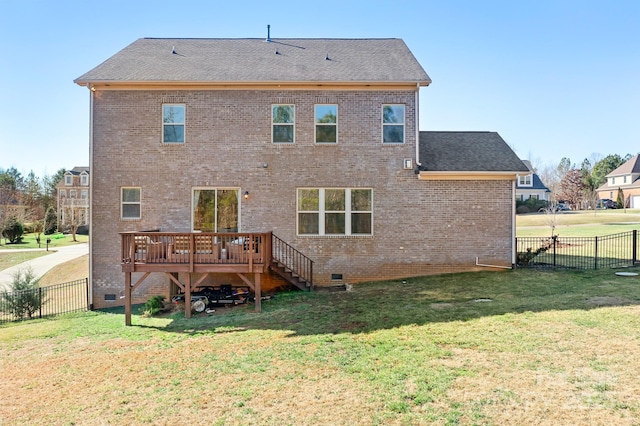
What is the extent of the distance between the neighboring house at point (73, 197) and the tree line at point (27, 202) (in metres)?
1.10

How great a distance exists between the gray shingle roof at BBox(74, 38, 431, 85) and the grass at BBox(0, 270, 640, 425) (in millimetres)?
7845

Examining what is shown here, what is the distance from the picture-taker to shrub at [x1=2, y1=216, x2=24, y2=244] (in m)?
34.5

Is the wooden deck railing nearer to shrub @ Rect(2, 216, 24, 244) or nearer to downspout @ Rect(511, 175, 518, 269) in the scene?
downspout @ Rect(511, 175, 518, 269)

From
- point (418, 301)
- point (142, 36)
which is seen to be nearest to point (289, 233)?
point (418, 301)

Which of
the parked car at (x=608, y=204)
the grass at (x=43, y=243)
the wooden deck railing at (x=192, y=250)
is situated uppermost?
the parked car at (x=608, y=204)

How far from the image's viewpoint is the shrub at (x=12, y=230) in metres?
34.5

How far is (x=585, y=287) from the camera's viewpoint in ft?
31.3

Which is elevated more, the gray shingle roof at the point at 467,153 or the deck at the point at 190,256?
the gray shingle roof at the point at 467,153

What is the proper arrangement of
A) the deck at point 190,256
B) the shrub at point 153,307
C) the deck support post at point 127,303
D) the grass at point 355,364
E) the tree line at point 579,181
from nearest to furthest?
1. the grass at point 355,364
2. the deck support post at point 127,303
3. the deck at point 190,256
4. the shrub at point 153,307
5. the tree line at point 579,181

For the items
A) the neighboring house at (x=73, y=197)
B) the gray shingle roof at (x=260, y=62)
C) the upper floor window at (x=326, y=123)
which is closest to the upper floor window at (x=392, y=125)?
the gray shingle roof at (x=260, y=62)

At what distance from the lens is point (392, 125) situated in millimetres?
12258

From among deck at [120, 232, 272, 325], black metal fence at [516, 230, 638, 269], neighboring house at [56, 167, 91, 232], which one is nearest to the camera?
deck at [120, 232, 272, 325]

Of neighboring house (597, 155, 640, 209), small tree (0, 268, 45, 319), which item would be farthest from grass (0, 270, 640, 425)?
neighboring house (597, 155, 640, 209)

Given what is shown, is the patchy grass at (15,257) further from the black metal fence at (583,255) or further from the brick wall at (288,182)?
the black metal fence at (583,255)
